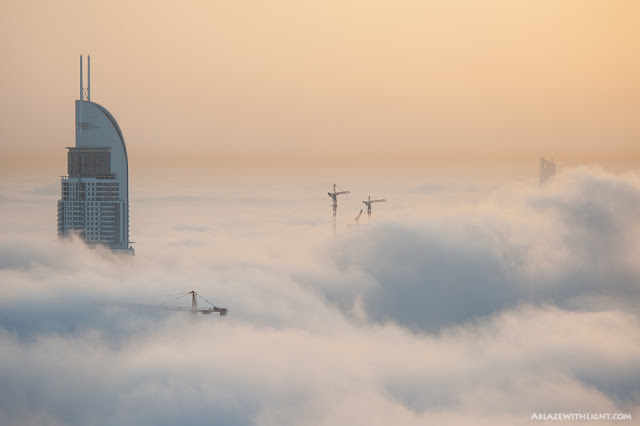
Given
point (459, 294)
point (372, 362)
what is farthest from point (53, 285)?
point (459, 294)

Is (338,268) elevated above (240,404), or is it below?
above

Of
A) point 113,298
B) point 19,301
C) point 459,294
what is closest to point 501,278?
point 459,294

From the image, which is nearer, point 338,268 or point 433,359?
point 433,359

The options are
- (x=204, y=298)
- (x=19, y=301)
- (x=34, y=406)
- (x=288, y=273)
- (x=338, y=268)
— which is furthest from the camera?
(x=338, y=268)

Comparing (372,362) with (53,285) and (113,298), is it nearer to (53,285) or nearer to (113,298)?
(113,298)

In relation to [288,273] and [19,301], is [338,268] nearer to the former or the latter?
[288,273]

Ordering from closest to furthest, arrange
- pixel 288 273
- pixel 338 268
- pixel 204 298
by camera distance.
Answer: pixel 204 298
pixel 288 273
pixel 338 268
